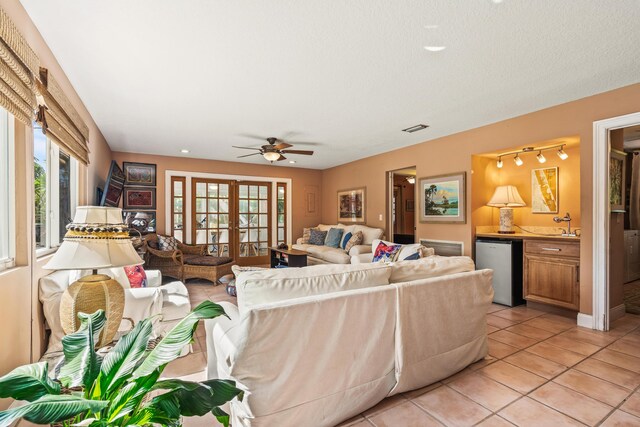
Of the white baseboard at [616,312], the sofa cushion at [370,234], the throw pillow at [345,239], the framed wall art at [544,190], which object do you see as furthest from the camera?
the throw pillow at [345,239]

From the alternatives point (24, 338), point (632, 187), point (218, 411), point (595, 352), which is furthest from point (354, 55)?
point (632, 187)

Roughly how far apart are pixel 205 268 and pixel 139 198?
2.19 meters

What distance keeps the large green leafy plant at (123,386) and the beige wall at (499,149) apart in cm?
394

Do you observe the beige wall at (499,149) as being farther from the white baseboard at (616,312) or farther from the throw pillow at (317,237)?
the throw pillow at (317,237)

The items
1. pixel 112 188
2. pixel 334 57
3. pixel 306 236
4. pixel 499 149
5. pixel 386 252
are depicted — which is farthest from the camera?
pixel 306 236

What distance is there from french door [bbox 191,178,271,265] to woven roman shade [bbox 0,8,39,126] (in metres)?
4.77

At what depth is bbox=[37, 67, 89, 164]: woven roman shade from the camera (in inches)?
84.0

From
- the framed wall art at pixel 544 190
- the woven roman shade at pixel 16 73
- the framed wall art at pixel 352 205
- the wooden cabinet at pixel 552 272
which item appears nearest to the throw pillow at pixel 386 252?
the wooden cabinet at pixel 552 272

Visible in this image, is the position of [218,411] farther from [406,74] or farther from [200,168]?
[200,168]

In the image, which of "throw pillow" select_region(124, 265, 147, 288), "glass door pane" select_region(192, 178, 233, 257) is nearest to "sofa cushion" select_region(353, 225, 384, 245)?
"glass door pane" select_region(192, 178, 233, 257)

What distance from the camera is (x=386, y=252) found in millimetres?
4359

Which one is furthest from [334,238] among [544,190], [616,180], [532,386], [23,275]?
[23,275]

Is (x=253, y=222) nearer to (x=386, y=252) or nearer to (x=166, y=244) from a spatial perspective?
(x=166, y=244)

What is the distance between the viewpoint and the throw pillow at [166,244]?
5515 mm
